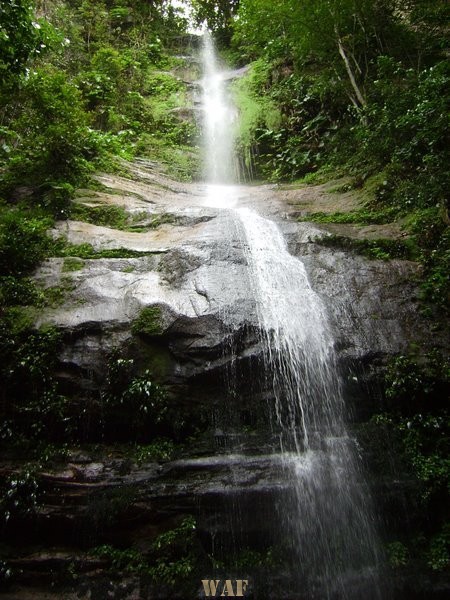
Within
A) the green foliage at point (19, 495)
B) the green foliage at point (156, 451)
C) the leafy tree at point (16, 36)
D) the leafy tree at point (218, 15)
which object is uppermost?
the leafy tree at point (218, 15)

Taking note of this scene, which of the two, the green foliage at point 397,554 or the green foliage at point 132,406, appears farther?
the green foliage at point 132,406

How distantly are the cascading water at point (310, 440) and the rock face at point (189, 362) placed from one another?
0.18 m

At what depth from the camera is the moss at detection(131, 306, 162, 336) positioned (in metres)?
5.84

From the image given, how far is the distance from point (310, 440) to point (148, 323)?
2839mm

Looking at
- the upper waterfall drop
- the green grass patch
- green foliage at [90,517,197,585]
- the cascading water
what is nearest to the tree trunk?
the green grass patch

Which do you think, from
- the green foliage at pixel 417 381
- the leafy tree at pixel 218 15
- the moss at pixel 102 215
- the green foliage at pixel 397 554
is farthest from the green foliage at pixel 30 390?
the leafy tree at pixel 218 15

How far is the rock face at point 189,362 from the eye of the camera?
4.76 metres

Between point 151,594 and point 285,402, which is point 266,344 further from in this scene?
point 151,594

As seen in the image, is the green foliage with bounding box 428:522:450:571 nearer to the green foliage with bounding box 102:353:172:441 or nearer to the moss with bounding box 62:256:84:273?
the green foliage with bounding box 102:353:172:441

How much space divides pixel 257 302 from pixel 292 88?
10764mm

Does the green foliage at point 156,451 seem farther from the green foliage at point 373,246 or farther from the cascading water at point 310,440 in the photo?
the green foliage at point 373,246

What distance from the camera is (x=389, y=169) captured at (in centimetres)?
882

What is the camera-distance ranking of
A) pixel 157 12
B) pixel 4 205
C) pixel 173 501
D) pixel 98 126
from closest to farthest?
pixel 173 501 → pixel 4 205 → pixel 98 126 → pixel 157 12

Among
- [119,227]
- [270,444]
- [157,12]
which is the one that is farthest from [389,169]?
[157,12]
